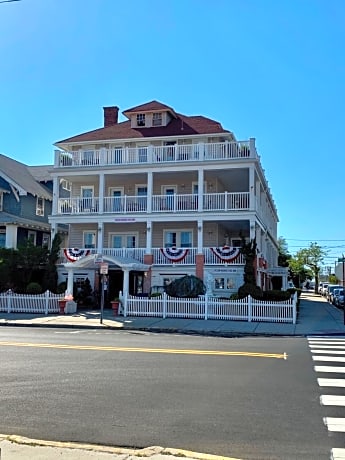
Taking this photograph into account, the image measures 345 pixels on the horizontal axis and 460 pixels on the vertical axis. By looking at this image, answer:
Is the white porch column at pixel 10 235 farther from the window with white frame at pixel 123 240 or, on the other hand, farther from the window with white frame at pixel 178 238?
the window with white frame at pixel 178 238

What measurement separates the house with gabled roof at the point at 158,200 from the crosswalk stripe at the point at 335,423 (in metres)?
18.9

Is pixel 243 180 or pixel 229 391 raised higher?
pixel 243 180

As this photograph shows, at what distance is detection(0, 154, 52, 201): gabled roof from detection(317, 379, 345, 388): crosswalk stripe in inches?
1119

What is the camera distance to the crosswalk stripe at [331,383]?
877 cm

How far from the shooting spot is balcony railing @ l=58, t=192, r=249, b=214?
2841cm

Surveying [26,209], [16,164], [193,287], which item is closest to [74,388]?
[193,287]

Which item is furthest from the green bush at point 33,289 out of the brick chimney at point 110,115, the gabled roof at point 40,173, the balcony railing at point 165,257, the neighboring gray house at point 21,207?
the brick chimney at point 110,115

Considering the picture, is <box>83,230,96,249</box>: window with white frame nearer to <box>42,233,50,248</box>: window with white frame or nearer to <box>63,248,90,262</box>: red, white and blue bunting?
<box>63,248,90,262</box>: red, white and blue bunting

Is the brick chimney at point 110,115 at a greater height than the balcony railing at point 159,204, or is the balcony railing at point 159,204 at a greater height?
the brick chimney at point 110,115

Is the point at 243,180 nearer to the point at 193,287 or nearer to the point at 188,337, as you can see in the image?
the point at 193,287

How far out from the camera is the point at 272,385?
8.76m

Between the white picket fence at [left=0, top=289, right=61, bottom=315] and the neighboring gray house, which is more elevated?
the neighboring gray house

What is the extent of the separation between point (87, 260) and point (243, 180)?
12.4m

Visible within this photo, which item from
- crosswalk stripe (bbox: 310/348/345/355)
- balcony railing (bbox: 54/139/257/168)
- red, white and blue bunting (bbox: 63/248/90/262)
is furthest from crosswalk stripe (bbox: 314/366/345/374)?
red, white and blue bunting (bbox: 63/248/90/262)
